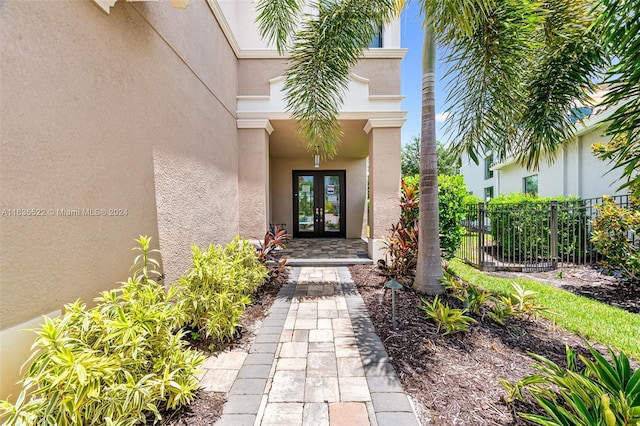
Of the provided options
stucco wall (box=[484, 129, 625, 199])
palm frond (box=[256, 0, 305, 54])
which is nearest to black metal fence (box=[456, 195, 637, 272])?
stucco wall (box=[484, 129, 625, 199])

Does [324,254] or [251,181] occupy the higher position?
[251,181]

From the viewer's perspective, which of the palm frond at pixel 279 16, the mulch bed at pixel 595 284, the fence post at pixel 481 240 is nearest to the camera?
the palm frond at pixel 279 16

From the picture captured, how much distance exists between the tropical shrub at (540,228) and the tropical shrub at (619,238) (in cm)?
137

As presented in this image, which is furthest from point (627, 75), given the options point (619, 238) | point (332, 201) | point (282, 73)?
point (332, 201)

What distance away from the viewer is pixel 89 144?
7.82 feet

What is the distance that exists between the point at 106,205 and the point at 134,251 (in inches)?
26.8

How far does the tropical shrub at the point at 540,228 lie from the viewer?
710 cm

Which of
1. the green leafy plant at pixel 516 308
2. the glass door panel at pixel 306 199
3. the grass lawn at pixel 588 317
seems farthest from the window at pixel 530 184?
the green leafy plant at pixel 516 308

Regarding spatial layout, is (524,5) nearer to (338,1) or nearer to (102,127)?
(338,1)

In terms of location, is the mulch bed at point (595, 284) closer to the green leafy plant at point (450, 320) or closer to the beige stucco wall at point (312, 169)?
the green leafy plant at point (450, 320)

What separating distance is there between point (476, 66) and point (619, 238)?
502 cm

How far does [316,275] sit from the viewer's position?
613 cm

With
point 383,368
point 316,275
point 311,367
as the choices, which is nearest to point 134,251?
point 311,367

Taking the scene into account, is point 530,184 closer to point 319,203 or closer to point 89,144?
point 319,203
